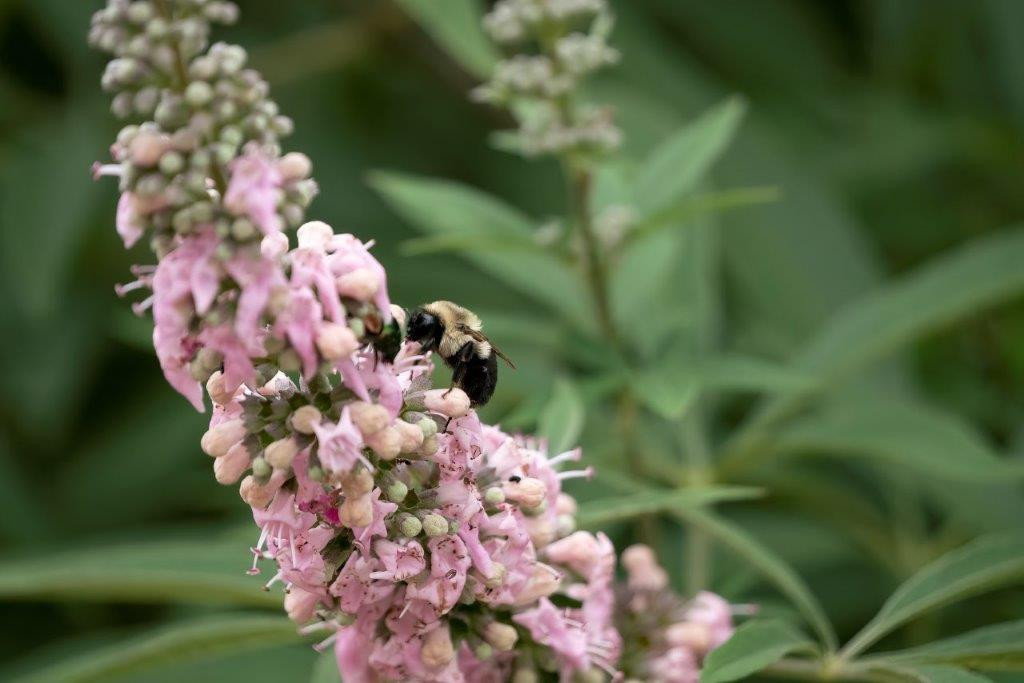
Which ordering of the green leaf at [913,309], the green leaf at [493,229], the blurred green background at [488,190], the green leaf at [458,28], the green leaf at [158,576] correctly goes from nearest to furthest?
1. the green leaf at [158,576]
2. the green leaf at [493,229]
3. the green leaf at [913,309]
4. the green leaf at [458,28]
5. the blurred green background at [488,190]

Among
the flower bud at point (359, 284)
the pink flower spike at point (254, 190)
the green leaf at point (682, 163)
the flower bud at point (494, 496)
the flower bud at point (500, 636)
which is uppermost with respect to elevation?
the green leaf at point (682, 163)

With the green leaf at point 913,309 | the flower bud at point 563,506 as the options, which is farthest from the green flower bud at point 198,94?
the green leaf at point 913,309

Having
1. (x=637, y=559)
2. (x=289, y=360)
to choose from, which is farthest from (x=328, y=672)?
(x=289, y=360)

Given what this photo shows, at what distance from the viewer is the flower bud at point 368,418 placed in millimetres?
1991

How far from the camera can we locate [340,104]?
659 cm

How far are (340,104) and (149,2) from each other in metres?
4.84

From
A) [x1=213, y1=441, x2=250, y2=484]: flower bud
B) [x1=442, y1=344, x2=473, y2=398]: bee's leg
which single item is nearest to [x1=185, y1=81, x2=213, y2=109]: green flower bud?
[x1=213, y1=441, x2=250, y2=484]: flower bud

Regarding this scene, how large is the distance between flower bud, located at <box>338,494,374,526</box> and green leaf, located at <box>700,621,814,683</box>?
2.25ft

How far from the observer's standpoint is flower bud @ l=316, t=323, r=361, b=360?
1.91m

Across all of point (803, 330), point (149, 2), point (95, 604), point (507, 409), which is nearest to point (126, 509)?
point (95, 604)

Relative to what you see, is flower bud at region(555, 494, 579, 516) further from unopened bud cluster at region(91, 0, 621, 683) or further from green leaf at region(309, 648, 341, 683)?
green leaf at region(309, 648, 341, 683)

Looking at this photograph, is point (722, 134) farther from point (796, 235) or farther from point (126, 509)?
point (126, 509)

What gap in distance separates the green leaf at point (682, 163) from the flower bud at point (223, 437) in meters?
1.86

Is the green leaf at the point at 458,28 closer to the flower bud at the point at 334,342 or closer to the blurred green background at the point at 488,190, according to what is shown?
the blurred green background at the point at 488,190
